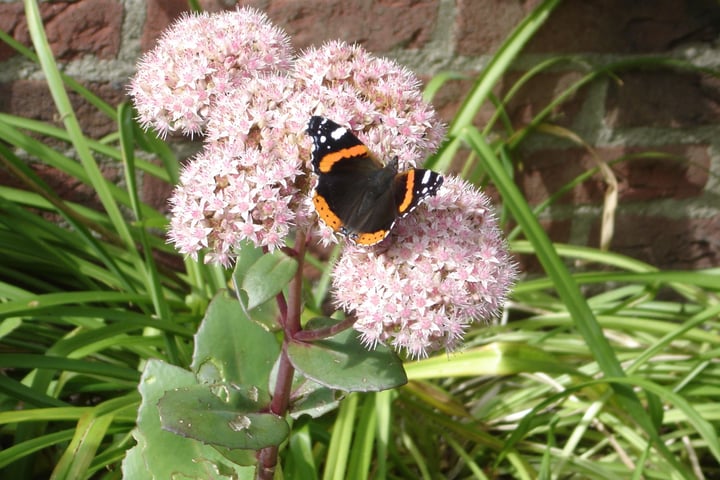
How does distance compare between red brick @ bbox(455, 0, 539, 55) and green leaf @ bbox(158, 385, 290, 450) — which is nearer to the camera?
green leaf @ bbox(158, 385, 290, 450)

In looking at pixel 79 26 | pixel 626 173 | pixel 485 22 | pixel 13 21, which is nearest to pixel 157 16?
pixel 79 26

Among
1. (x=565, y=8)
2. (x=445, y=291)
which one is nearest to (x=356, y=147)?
(x=445, y=291)

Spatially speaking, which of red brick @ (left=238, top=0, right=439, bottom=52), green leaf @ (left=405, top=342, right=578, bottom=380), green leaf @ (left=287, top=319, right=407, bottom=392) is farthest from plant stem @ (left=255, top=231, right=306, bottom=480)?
red brick @ (left=238, top=0, right=439, bottom=52)

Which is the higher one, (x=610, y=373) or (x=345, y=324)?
(x=610, y=373)

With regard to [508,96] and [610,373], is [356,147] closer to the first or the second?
[610,373]

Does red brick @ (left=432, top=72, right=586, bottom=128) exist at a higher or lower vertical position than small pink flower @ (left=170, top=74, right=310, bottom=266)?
higher

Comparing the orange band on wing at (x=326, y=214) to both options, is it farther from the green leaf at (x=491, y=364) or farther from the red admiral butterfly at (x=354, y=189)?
the green leaf at (x=491, y=364)

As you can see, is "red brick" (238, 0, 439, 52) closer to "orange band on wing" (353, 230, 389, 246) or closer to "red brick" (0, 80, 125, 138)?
"red brick" (0, 80, 125, 138)
